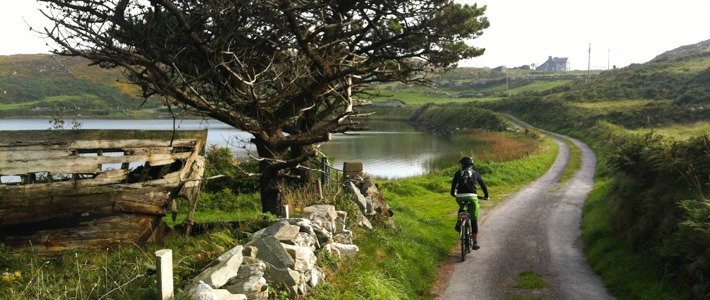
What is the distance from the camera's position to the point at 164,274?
4.73 metres

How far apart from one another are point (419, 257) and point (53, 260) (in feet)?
24.1

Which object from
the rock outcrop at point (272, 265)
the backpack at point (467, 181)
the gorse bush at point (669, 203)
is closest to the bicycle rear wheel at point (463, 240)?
the backpack at point (467, 181)

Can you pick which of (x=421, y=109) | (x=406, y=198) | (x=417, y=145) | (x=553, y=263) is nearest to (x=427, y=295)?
(x=553, y=263)

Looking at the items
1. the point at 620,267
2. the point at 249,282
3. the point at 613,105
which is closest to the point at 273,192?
the point at 249,282

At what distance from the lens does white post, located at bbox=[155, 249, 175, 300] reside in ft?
15.4

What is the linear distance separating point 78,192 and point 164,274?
6.54 meters

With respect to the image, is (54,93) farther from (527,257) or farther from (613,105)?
→ (527,257)

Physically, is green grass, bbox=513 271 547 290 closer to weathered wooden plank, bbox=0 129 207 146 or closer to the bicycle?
the bicycle

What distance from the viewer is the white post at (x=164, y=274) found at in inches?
184

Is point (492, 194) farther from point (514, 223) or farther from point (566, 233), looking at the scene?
point (566, 233)

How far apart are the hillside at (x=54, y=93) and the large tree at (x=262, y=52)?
79981mm

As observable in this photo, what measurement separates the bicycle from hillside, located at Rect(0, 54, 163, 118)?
84468mm

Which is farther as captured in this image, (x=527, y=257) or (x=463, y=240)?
(x=527, y=257)

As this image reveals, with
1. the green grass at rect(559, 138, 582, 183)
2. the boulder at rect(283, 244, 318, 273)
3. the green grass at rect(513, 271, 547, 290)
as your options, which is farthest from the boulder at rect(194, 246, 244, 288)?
the green grass at rect(559, 138, 582, 183)
